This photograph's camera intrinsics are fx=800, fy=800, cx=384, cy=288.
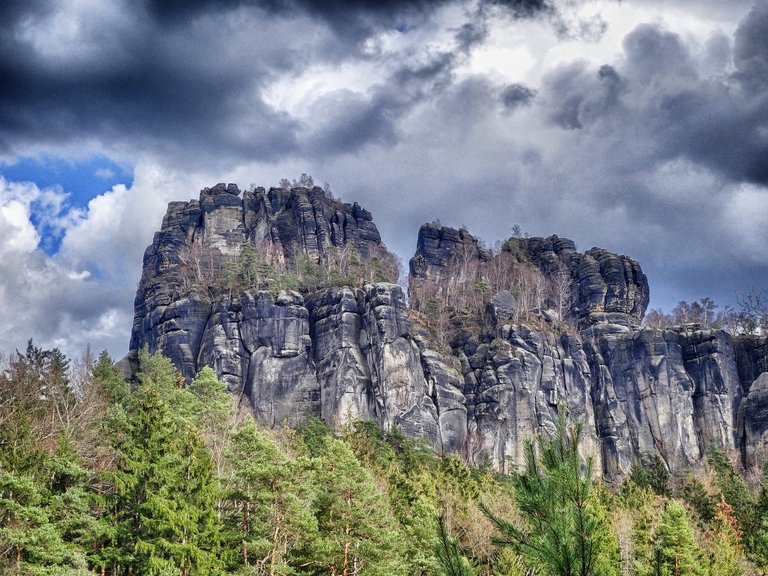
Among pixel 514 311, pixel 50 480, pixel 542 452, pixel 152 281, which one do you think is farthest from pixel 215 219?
pixel 542 452

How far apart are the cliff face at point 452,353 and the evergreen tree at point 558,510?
197 feet

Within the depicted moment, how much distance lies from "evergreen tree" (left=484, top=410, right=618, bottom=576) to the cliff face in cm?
5997

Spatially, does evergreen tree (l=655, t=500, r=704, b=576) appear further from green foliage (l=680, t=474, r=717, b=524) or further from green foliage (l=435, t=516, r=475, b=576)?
green foliage (l=435, t=516, r=475, b=576)

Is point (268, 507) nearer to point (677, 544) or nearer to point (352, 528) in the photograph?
point (352, 528)

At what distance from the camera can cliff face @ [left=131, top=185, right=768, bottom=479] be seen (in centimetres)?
7744

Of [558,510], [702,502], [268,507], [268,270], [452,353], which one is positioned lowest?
[558,510]

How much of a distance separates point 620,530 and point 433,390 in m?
34.8

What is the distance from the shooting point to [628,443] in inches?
3364

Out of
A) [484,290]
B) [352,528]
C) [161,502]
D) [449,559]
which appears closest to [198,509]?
[161,502]

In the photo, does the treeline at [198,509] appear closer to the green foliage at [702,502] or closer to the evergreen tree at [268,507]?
the evergreen tree at [268,507]

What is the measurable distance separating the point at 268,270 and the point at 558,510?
78590 mm

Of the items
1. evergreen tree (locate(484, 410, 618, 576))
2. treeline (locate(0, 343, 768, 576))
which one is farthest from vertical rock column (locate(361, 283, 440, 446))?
evergreen tree (locate(484, 410, 618, 576))

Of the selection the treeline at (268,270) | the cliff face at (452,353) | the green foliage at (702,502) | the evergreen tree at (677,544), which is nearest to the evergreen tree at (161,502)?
the evergreen tree at (677,544)

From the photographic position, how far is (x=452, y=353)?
3391 inches
